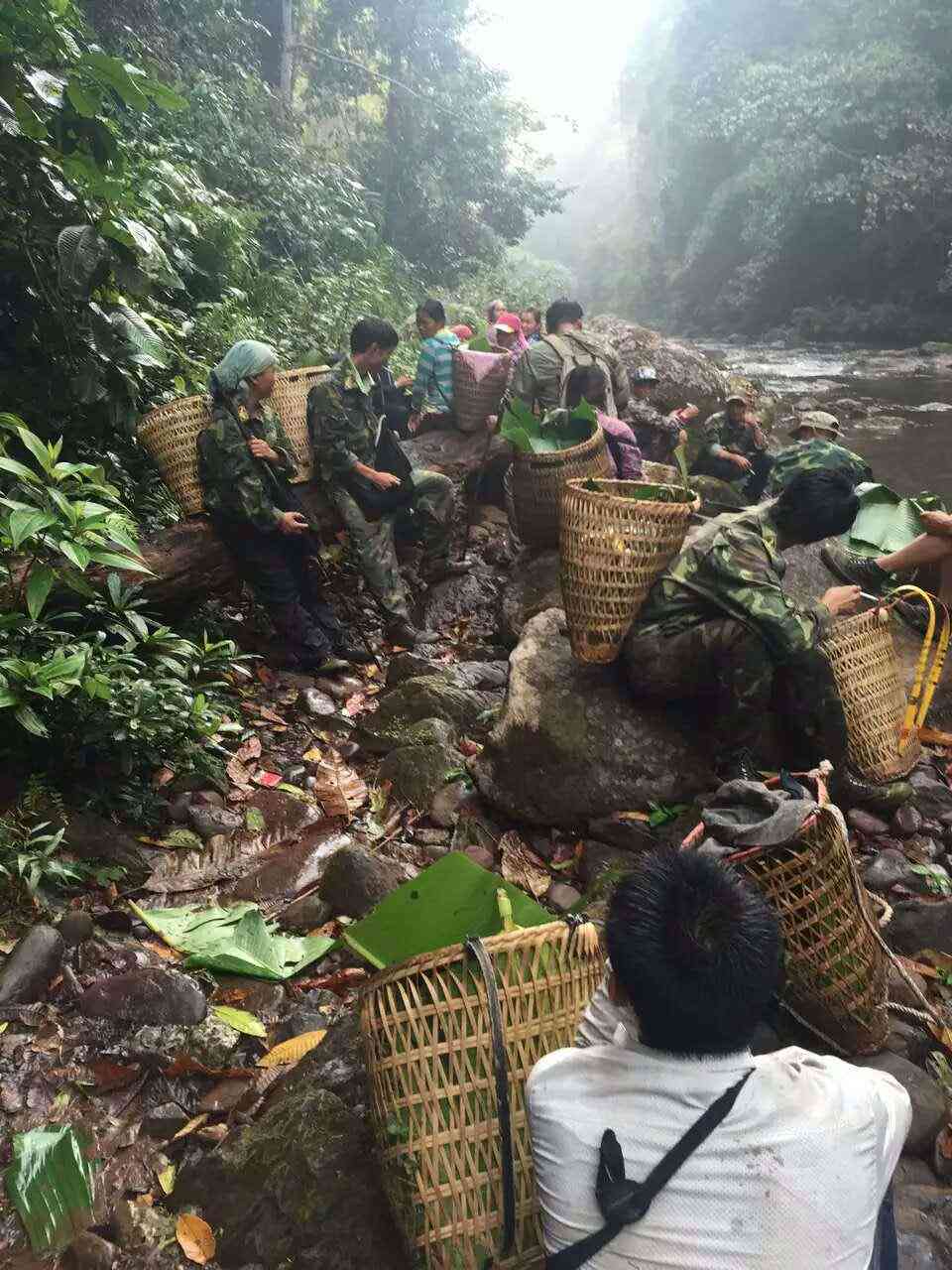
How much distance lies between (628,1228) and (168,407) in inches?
179

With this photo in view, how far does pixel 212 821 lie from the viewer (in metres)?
3.66

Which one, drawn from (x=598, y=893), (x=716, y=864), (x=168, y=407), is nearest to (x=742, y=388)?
(x=168, y=407)

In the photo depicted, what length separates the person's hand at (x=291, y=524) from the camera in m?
4.95

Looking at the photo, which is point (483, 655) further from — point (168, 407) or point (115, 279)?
point (115, 279)

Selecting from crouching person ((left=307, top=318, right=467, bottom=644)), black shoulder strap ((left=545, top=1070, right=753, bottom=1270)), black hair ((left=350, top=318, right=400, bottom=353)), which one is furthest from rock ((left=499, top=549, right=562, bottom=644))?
black shoulder strap ((left=545, top=1070, right=753, bottom=1270))

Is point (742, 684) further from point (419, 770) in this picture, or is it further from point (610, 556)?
point (419, 770)

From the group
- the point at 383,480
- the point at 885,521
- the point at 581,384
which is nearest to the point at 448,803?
the point at 383,480

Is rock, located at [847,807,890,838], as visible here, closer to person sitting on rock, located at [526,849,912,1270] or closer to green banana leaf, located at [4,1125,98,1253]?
person sitting on rock, located at [526,849,912,1270]

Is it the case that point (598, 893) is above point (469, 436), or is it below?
below

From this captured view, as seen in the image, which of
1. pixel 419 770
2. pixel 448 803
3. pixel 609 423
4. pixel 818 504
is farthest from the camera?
pixel 609 423

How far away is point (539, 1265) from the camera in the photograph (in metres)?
1.72

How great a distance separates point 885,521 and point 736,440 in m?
2.90

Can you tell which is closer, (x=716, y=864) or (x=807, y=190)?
A: (x=716, y=864)

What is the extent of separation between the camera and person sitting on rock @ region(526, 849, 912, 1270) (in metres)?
1.35
